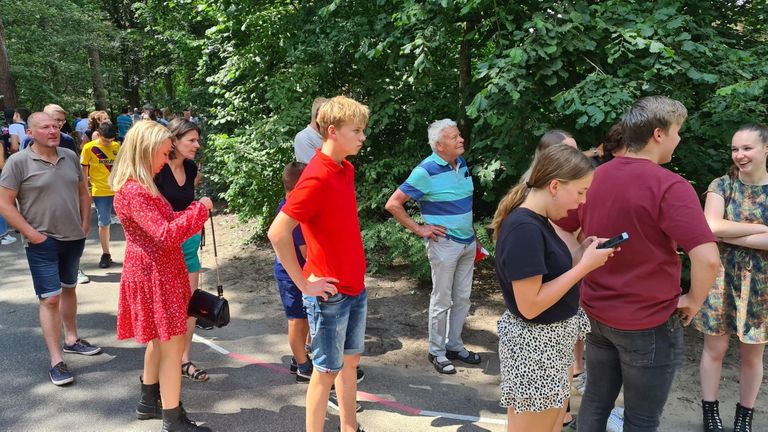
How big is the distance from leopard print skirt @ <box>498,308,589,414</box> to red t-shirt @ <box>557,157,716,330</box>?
279mm

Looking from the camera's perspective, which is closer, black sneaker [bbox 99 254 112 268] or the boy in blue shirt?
the boy in blue shirt

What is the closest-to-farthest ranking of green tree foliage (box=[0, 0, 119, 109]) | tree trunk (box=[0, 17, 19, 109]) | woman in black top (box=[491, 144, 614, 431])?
woman in black top (box=[491, 144, 614, 431]) → tree trunk (box=[0, 17, 19, 109]) → green tree foliage (box=[0, 0, 119, 109])

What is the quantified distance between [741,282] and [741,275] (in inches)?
1.7

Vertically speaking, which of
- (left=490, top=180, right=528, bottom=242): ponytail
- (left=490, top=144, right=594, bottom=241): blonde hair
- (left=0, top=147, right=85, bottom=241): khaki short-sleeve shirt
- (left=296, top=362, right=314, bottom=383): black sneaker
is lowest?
(left=296, top=362, right=314, bottom=383): black sneaker

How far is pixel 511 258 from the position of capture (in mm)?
2178

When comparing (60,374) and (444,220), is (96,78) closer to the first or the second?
(60,374)

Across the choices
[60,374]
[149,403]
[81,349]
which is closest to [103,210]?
[81,349]

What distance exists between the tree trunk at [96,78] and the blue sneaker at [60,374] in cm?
2013

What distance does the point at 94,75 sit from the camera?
21.5 meters

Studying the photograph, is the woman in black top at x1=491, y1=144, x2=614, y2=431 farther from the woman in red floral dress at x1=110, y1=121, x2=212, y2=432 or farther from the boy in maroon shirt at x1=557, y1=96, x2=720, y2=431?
the woman in red floral dress at x1=110, y1=121, x2=212, y2=432

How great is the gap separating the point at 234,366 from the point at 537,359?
282 cm

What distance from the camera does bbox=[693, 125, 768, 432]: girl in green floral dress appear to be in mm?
3215

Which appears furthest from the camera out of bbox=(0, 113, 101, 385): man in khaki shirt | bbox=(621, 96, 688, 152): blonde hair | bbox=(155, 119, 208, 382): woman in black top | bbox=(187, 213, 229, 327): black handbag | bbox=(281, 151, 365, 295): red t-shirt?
bbox=(0, 113, 101, 385): man in khaki shirt

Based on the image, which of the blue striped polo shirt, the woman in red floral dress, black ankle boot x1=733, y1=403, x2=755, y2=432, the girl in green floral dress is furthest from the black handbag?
black ankle boot x1=733, y1=403, x2=755, y2=432
